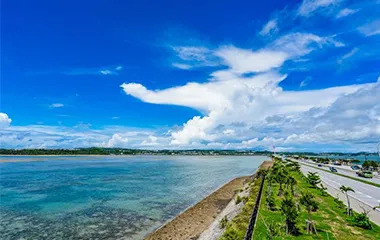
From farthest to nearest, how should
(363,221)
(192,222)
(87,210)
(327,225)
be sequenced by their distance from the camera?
1. (87,210)
2. (192,222)
3. (327,225)
4. (363,221)

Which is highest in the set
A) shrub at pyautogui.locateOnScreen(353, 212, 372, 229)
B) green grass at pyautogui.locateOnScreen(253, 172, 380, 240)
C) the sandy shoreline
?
shrub at pyautogui.locateOnScreen(353, 212, 372, 229)

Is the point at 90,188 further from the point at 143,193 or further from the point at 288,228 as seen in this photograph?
the point at 288,228

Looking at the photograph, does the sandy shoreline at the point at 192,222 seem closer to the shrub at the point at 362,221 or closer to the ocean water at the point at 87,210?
the ocean water at the point at 87,210

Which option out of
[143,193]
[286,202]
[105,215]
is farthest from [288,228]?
[143,193]

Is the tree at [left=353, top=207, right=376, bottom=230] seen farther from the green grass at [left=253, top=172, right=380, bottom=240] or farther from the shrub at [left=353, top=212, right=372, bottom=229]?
the green grass at [left=253, top=172, right=380, bottom=240]

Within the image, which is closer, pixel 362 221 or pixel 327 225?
pixel 362 221

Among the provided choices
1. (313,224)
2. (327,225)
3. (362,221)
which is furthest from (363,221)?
(313,224)

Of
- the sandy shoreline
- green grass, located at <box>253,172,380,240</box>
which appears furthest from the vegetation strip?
the sandy shoreline

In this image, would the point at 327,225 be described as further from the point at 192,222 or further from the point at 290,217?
the point at 192,222

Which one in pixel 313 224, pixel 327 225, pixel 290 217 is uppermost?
pixel 290 217

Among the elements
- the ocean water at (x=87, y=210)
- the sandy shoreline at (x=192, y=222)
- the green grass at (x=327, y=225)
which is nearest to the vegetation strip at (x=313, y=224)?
the green grass at (x=327, y=225)

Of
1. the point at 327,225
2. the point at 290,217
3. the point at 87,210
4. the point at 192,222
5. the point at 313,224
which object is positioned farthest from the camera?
the point at 87,210

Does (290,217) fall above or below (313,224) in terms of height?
above
